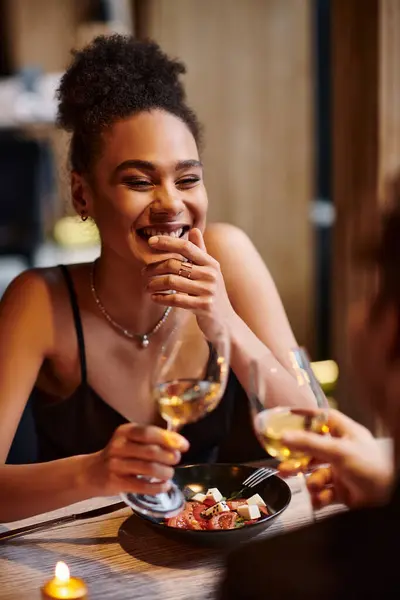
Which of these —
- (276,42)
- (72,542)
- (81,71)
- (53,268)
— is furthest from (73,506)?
(276,42)

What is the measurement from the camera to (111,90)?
1.80 m

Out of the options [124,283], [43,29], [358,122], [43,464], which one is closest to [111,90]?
[124,283]

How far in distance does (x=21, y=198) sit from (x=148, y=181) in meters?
4.80

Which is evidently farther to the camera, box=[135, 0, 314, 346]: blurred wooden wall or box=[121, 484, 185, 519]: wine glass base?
box=[135, 0, 314, 346]: blurred wooden wall

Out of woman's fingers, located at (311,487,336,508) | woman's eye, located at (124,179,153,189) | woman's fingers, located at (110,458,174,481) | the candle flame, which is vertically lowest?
the candle flame

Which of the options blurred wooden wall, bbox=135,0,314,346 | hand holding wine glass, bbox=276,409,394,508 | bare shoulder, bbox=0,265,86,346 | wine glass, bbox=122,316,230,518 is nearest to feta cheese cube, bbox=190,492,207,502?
wine glass, bbox=122,316,230,518

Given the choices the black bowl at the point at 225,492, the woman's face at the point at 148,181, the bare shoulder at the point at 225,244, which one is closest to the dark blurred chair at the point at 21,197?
the bare shoulder at the point at 225,244

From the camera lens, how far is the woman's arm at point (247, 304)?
1.77m

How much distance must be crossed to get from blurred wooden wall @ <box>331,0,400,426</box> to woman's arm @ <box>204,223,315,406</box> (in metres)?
Answer: 0.97

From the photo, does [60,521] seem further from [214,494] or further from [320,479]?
[320,479]

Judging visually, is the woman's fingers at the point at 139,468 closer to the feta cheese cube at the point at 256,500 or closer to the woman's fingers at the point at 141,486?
the woman's fingers at the point at 141,486

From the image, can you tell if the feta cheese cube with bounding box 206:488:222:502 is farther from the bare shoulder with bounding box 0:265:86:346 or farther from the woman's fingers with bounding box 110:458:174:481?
the bare shoulder with bounding box 0:265:86:346

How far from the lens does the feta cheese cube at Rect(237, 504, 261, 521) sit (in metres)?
1.41

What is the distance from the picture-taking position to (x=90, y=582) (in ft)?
4.18
